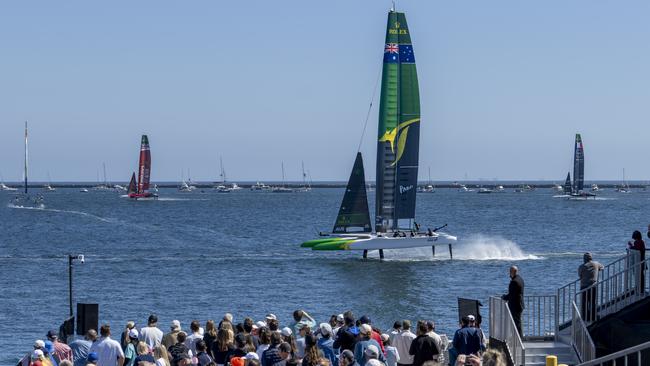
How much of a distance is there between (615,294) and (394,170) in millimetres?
53748

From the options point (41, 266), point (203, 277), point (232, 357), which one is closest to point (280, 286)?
point (203, 277)

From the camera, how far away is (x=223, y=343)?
17984mm

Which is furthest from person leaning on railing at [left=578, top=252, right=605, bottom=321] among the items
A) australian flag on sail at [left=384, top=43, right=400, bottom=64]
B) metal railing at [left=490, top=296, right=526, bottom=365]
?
australian flag on sail at [left=384, top=43, right=400, bottom=64]

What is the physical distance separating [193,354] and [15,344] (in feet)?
69.1

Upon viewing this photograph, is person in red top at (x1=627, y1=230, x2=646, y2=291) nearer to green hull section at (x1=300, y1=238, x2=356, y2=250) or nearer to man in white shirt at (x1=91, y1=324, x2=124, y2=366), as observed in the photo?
man in white shirt at (x1=91, y1=324, x2=124, y2=366)

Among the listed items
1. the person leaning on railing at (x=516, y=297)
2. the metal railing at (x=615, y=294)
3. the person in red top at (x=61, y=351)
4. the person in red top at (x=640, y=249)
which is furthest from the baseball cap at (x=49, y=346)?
the person in red top at (x=640, y=249)

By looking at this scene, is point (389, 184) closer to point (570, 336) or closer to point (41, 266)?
point (41, 266)

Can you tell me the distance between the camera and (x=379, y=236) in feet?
236

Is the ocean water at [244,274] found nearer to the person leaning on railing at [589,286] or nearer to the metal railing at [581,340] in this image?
the person leaning on railing at [589,286]

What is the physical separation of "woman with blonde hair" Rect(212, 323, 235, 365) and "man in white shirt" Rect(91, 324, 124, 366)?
4.62 feet

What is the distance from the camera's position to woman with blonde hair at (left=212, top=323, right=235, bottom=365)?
58.9ft

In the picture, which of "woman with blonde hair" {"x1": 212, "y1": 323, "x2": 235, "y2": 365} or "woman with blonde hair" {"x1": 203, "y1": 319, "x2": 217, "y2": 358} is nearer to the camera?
"woman with blonde hair" {"x1": 212, "y1": 323, "x2": 235, "y2": 365}

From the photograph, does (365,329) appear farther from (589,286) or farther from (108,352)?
(589,286)

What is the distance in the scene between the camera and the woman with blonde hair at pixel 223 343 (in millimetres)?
17953
